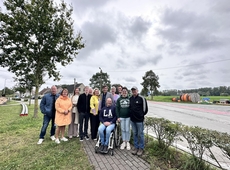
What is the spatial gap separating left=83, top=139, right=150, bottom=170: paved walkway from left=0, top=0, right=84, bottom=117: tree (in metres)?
7.17

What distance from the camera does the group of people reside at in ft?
11.8

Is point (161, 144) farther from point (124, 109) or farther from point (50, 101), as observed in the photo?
point (50, 101)

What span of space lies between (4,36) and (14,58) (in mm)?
1303

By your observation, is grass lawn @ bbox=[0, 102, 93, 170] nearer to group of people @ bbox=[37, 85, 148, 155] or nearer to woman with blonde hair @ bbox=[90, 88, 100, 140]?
group of people @ bbox=[37, 85, 148, 155]

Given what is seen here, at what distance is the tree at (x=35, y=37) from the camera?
741cm

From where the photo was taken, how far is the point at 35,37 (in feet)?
26.8

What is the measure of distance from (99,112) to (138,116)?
1543 mm

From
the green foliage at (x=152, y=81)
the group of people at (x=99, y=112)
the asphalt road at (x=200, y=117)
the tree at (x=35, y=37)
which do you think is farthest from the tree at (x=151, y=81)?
the group of people at (x=99, y=112)

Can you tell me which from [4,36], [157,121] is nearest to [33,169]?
[157,121]

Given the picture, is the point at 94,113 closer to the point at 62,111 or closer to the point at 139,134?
the point at 62,111

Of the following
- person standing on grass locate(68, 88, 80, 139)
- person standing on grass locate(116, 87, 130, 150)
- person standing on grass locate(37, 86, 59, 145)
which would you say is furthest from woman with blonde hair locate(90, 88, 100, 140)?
person standing on grass locate(37, 86, 59, 145)

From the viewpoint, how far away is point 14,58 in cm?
804

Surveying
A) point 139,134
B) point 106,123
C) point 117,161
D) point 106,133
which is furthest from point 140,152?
point 106,123

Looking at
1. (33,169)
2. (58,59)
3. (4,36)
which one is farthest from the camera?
(58,59)
